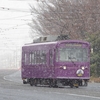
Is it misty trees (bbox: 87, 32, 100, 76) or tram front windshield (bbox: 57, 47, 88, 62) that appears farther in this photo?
misty trees (bbox: 87, 32, 100, 76)

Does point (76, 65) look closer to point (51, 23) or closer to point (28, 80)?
point (28, 80)

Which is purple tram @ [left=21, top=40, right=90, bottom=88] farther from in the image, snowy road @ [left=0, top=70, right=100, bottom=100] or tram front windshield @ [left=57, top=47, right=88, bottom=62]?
snowy road @ [left=0, top=70, right=100, bottom=100]

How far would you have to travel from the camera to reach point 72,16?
194ft

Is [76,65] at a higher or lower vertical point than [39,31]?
lower

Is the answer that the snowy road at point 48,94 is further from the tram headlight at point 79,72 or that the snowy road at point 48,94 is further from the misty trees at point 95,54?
the misty trees at point 95,54

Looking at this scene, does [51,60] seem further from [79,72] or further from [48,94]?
[48,94]

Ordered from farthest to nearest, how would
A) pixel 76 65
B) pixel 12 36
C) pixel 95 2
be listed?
pixel 12 36 < pixel 95 2 < pixel 76 65

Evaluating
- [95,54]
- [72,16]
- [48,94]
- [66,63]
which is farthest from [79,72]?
[72,16]

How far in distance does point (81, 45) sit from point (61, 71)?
1.99 m

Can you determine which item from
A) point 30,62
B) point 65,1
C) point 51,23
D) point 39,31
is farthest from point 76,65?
point 39,31

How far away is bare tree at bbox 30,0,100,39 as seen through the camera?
55.6 m

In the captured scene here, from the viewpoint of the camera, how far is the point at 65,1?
58.9 metres

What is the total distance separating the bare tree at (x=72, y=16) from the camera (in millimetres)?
55594

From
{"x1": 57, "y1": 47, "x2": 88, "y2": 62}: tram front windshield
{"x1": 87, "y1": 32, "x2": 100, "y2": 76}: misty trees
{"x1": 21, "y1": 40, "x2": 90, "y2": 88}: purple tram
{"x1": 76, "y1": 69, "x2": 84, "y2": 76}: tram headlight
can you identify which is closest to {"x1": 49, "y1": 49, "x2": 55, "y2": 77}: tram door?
{"x1": 21, "y1": 40, "x2": 90, "y2": 88}: purple tram
